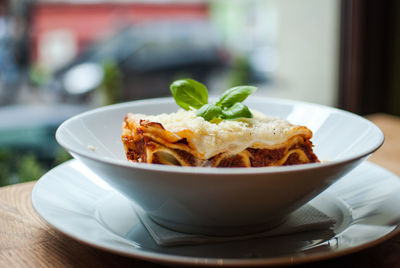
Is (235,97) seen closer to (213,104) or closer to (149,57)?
(213,104)

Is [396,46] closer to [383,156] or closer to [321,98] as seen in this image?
[321,98]

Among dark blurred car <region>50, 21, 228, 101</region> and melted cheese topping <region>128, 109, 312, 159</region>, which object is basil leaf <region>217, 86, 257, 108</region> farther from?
dark blurred car <region>50, 21, 228, 101</region>

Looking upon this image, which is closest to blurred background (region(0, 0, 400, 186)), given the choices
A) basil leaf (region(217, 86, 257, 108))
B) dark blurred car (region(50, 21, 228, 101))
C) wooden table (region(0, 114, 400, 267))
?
dark blurred car (region(50, 21, 228, 101))

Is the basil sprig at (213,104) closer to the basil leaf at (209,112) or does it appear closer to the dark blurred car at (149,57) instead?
the basil leaf at (209,112)

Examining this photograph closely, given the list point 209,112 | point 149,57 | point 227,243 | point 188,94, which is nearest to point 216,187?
point 227,243

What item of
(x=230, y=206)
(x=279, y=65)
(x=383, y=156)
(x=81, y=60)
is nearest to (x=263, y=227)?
(x=230, y=206)
